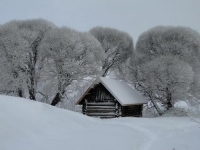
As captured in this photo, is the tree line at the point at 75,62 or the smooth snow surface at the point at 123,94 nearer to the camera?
the smooth snow surface at the point at 123,94

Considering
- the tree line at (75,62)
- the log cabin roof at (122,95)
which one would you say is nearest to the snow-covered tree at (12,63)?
the tree line at (75,62)

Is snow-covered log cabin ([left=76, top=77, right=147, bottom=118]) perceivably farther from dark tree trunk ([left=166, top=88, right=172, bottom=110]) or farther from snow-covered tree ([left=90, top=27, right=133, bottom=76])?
snow-covered tree ([left=90, top=27, right=133, bottom=76])

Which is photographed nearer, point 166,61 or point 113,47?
point 166,61

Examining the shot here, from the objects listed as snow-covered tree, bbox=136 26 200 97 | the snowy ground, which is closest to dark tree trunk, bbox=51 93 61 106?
snow-covered tree, bbox=136 26 200 97

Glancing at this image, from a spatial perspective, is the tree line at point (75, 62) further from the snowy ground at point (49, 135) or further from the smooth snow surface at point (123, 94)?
the snowy ground at point (49, 135)

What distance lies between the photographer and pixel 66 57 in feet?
102

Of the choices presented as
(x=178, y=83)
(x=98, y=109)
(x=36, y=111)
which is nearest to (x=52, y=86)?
(x=98, y=109)

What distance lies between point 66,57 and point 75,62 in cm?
127

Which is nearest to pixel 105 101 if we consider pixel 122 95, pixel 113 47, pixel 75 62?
pixel 122 95

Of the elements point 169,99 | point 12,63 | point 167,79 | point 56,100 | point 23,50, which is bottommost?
point 56,100

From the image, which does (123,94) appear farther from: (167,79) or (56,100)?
(56,100)

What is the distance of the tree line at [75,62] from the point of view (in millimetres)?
29598

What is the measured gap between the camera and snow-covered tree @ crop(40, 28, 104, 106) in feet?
101

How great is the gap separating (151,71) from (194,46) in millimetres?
7183
